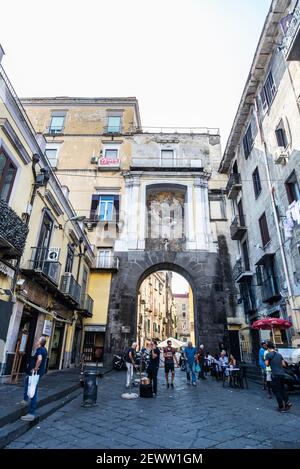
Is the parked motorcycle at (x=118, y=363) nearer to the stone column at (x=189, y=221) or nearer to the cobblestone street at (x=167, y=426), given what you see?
the stone column at (x=189, y=221)

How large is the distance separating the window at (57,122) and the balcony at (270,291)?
68.8 ft

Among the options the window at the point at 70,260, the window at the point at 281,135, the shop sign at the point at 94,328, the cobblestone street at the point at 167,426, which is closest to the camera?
the cobblestone street at the point at 167,426

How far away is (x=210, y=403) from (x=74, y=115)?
2501 cm

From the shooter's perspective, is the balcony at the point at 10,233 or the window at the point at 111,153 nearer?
the balcony at the point at 10,233

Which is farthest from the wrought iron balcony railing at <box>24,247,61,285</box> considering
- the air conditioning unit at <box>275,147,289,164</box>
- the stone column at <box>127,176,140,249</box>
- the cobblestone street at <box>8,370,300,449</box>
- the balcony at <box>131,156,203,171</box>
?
the balcony at <box>131,156,203,171</box>

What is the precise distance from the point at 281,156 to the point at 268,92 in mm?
4466

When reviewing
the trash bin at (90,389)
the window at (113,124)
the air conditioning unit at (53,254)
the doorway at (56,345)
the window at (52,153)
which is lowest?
the trash bin at (90,389)

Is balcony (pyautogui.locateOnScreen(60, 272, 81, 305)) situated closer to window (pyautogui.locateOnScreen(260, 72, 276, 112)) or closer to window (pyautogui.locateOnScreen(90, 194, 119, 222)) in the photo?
window (pyautogui.locateOnScreen(90, 194, 119, 222))

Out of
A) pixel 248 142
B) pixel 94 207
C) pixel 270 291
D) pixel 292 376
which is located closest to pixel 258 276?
pixel 270 291

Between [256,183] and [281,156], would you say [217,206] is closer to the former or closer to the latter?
[256,183]

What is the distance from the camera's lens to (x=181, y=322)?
7388 centimetres

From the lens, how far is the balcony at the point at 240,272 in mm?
16805

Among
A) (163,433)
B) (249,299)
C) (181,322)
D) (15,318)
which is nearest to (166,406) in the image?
(163,433)

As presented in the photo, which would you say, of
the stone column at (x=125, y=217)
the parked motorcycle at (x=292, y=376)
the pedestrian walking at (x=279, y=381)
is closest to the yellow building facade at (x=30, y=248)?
the stone column at (x=125, y=217)
